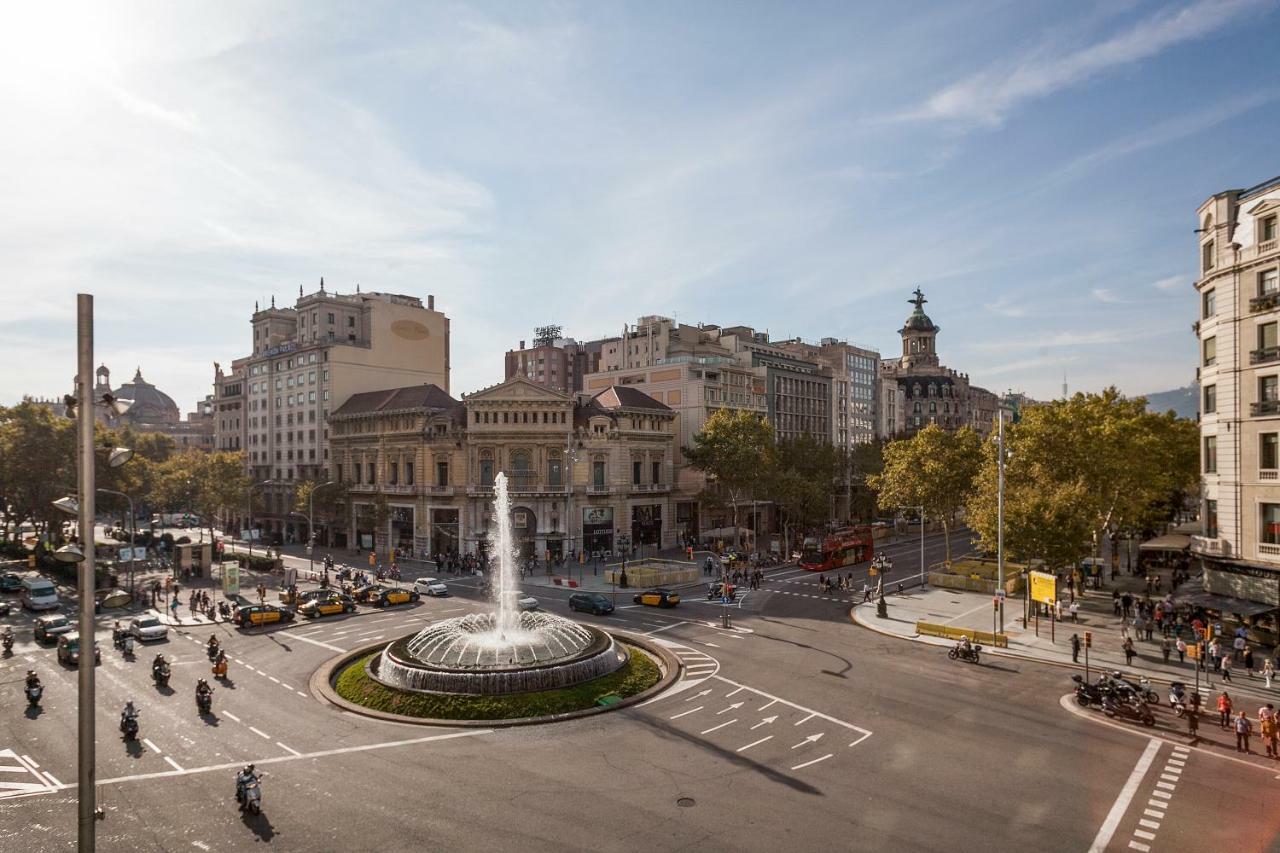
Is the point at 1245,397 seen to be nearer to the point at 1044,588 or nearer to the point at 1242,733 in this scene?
the point at 1044,588

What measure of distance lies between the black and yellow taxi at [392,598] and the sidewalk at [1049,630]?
1166 inches

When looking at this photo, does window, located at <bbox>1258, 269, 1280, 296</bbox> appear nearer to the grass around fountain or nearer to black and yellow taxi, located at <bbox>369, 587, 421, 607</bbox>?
the grass around fountain

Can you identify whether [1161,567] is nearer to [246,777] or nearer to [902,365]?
[246,777]

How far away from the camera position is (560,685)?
3084 centimetres

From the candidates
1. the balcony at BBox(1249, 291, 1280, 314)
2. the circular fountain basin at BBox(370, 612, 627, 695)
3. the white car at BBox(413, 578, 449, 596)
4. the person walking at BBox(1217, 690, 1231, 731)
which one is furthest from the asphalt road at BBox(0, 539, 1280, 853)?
the balcony at BBox(1249, 291, 1280, 314)

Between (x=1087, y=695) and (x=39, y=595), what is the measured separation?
6265cm

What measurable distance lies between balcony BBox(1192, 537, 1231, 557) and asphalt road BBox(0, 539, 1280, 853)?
1403 centimetres

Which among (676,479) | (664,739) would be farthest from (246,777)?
(676,479)

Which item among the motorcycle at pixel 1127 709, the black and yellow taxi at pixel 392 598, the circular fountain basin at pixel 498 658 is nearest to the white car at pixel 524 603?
the black and yellow taxi at pixel 392 598

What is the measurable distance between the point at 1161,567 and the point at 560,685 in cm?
6275

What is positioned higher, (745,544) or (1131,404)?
(1131,404)

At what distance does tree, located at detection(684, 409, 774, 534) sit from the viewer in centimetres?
7775

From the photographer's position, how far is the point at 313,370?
93438 millimetres

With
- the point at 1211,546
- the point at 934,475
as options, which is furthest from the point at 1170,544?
the point at 1211,546
